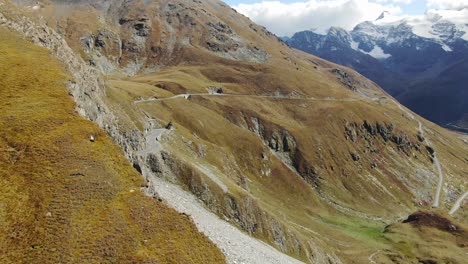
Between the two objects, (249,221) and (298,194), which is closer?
(249,221)

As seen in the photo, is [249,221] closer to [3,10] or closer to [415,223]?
[3,10]

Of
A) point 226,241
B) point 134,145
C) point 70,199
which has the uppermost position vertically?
point 70,199

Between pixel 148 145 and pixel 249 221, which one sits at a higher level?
pixel 148 145

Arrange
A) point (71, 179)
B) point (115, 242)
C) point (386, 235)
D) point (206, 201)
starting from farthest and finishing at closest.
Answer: point (386, 235) → point (206, 201) → point (71, 179) → point (115, 242)

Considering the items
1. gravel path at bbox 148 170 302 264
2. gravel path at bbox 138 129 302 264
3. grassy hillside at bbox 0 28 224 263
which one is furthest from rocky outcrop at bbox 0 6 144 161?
gravel path at bbox 148 170 302 264

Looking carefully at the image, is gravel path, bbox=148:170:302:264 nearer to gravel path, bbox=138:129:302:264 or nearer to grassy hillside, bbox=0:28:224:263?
gravel path, bbox=138:129:302:264

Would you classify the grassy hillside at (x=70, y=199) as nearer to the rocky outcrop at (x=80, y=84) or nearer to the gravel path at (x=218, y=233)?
the rocky outcrop at (x=80, y=84)

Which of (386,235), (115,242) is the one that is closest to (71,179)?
(115,242)

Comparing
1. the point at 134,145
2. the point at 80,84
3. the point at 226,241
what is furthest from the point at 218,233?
the point at 80,84

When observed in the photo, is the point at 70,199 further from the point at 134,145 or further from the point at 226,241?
the point at 134,145
